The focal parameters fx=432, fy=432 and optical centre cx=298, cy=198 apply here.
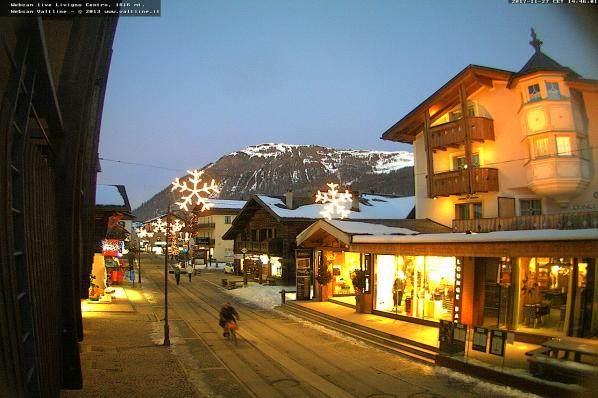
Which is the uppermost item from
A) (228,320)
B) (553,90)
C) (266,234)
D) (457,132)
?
(553,90)

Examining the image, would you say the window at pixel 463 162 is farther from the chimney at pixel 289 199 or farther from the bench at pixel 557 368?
the chimney at pixel 289 199

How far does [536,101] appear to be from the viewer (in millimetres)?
21109

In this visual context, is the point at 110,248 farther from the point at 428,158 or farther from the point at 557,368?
the point at 557,368

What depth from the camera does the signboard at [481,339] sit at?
14.1 meters

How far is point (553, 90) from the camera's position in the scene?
2047cm

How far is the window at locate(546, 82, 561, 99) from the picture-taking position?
66.7 feet

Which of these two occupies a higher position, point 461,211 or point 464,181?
point 464,181

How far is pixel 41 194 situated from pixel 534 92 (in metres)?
21.7

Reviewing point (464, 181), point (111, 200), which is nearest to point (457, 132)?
point (464, 181)

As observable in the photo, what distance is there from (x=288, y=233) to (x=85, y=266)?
75.0ft

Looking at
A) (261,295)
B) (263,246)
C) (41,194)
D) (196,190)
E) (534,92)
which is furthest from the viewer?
(263,246)

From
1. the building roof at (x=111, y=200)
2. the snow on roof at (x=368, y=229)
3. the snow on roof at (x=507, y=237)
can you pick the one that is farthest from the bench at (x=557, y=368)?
the building roof at (x=111, y=200)

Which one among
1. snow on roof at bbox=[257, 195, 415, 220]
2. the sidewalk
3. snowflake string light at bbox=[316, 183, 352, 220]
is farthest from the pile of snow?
the sidewalk

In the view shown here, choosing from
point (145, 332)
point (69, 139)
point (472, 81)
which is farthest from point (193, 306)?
point (472, 81)
